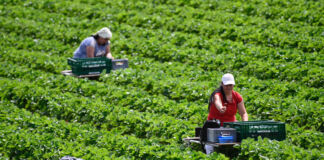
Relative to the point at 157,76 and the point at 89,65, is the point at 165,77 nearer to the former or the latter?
the point at 157,76

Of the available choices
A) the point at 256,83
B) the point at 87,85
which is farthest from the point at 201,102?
the point at 87,85

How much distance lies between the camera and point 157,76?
1309 cm

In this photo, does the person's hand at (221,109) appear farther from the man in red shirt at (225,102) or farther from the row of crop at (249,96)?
the row of crop at (249,96)

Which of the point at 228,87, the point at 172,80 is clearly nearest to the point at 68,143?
the point at 228,87

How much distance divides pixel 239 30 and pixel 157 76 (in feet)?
15.7

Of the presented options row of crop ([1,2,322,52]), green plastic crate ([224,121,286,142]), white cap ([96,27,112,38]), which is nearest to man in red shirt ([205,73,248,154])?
green plastic crate ([224,121,286,142])

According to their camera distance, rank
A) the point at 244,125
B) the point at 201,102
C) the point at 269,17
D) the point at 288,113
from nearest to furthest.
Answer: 1. the point at 244,125
2. the point at 288,113
3. the point at 201,102
4. the point at 269,17

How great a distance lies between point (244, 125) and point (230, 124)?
272 mm

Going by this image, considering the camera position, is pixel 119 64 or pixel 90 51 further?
pixel 119 64

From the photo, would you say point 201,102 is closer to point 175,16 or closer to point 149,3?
point 175,16

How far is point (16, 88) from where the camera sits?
1245 centimetres

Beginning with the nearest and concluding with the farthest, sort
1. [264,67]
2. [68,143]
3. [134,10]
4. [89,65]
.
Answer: [68,143] < [264,67] < [89,65] < [134,10]

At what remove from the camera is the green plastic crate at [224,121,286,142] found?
25.9ft

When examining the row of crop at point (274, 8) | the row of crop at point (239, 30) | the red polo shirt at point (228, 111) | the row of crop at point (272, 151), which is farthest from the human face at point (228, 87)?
the row of crop at point (274, 8)
